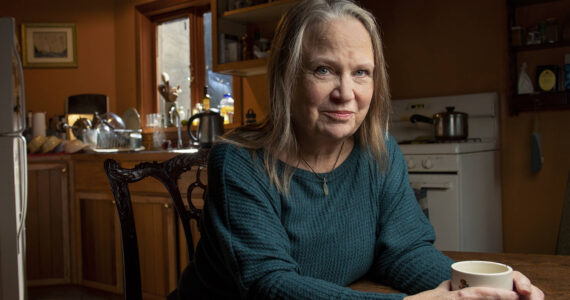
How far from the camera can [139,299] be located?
3.88ft

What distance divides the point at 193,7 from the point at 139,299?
11.3ft

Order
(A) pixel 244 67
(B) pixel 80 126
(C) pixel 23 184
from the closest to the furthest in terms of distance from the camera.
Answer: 1. (C) pixel 23 184
2. (A) pixel 244 67
3. (B) pixel 80 126

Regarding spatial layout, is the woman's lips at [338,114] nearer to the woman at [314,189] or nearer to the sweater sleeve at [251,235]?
the woman at [314,189]

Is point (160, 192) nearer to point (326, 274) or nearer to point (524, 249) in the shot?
point (326, 274)

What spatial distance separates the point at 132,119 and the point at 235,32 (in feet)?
4.57

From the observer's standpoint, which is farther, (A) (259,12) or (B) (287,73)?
(A) (259,12)

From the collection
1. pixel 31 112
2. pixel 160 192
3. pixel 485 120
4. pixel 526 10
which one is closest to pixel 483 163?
pixel 485 120

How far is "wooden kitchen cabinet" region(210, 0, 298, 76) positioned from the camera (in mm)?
3211

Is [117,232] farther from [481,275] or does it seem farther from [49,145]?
[481,275]

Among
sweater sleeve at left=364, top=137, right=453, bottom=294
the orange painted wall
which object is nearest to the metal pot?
sweater sleeve at left=364, top=137, right=453, bottom=294

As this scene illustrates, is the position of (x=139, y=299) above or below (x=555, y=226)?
above

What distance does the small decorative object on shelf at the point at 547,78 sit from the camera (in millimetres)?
2822

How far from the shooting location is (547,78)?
284cm

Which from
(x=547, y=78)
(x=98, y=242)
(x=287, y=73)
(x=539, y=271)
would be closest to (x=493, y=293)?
(x=539, y=271)
